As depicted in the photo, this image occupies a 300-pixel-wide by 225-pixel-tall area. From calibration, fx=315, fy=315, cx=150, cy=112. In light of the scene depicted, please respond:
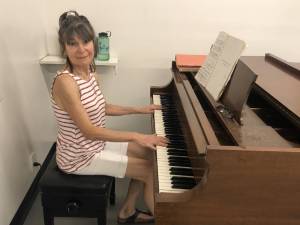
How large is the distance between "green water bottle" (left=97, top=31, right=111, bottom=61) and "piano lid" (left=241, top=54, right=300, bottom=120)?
97 cm

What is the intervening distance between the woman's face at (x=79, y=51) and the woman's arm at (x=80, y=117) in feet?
0.36

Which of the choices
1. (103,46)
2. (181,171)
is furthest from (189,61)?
(181,171)

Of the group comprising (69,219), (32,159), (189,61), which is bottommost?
(69,219)

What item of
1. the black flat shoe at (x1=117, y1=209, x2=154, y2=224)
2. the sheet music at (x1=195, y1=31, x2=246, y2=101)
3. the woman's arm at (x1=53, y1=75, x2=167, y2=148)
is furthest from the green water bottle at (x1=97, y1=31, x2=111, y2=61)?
the black flat shoe at (x1=117, y1=209, x2=154, y2=224)

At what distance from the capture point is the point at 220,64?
1391 mm

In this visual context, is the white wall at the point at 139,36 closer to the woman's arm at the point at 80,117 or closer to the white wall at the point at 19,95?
the white wall at the point at 19,95

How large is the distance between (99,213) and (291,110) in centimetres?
101

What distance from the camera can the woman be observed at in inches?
56.4

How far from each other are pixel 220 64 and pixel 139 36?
109 centimetres

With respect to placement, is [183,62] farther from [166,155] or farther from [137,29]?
[166,155]

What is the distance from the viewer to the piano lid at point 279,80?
1298 millimetres

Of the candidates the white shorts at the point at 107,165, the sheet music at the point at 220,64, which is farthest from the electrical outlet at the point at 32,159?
the sheet music at the point at 220,64

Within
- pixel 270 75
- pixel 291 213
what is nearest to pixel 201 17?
pixel 270 75

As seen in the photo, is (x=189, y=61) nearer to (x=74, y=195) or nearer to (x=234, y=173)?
(x=74, y=195)
